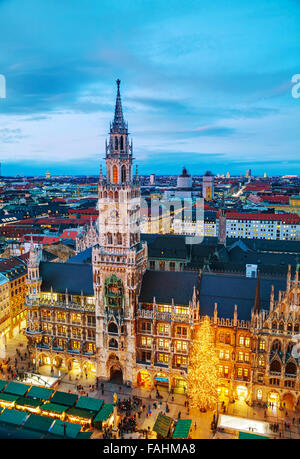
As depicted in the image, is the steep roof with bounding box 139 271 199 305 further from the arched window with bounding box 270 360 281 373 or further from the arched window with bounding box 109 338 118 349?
the arched window with bounding box 270 360 281 373

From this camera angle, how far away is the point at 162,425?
50.4 meters

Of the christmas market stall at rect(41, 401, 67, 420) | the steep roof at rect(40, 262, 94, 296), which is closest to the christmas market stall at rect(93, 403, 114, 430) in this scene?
the christmas market stall at rect(41, 401, 67, 420)

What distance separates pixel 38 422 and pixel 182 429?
19194mm

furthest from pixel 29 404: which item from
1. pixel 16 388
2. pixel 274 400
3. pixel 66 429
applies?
pixel 274 400

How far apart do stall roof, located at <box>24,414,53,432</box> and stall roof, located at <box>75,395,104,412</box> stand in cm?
605

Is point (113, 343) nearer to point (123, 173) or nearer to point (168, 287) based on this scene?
point (168, 287)

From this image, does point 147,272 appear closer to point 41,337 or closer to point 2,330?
point 41,337

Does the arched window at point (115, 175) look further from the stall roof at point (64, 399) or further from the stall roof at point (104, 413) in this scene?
the stall roof at point (104, 413)

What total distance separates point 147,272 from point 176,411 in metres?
23.4

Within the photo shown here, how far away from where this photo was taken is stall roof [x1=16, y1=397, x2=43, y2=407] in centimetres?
5472

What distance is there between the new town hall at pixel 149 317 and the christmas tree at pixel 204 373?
13.9 ft

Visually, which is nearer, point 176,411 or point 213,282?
point 176,411

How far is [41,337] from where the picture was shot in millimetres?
70812
